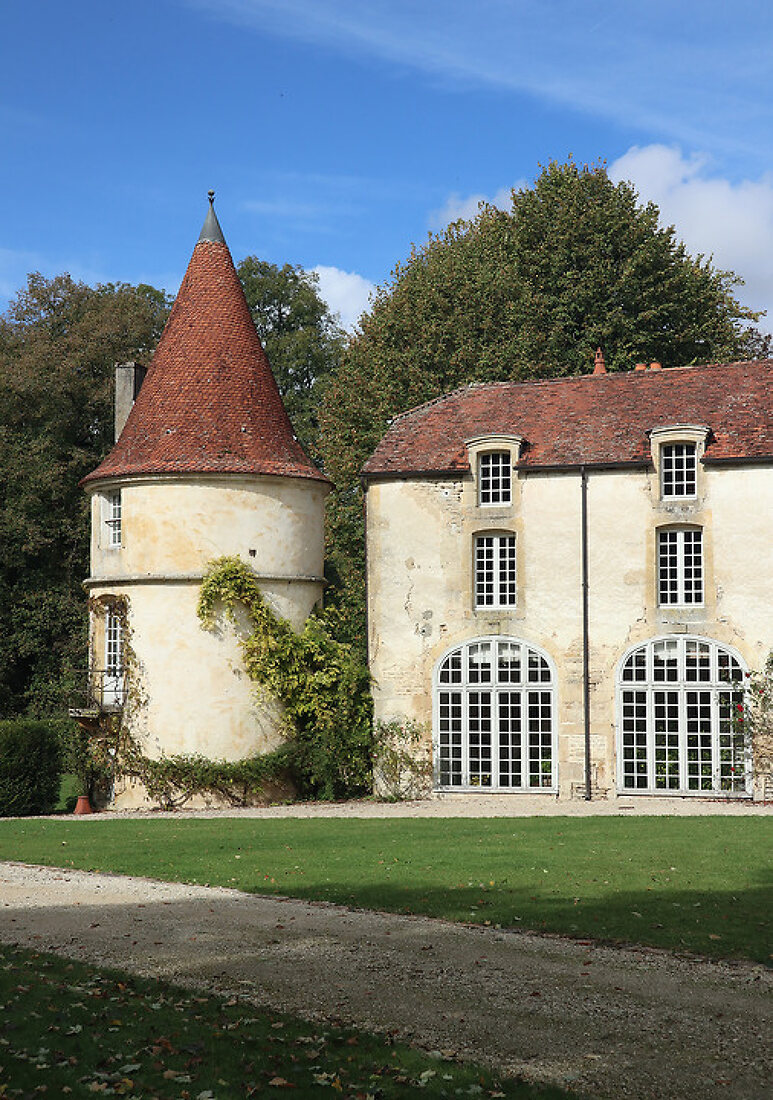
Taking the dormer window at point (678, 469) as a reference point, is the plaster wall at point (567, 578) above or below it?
below

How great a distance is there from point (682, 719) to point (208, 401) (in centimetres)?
1324

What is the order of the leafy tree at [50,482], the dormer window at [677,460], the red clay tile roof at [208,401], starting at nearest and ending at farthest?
the dormer window at [677,460] < the red clay tile roof at [208,401] < the leafy tree at [50,482]

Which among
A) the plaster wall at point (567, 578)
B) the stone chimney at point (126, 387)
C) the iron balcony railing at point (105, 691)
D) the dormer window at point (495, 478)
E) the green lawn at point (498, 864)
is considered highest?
the stone chimney at point (126, 387)

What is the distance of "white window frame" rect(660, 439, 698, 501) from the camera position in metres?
26.3

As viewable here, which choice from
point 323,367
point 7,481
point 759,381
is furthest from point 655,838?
point 323,367

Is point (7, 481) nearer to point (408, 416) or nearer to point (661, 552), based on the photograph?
point (408, 416)

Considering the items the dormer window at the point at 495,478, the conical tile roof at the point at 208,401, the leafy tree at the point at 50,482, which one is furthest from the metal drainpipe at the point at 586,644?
the leafy tree at the point at 50,482

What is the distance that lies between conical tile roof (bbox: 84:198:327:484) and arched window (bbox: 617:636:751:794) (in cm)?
922

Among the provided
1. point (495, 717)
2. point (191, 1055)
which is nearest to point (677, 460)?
point (495, 717)

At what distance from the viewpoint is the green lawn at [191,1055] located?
7450mm

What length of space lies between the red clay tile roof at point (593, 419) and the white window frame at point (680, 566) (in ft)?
5.71

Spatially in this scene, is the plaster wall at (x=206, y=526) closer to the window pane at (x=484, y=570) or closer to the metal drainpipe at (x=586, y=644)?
the window pane at (x=484, y=570)

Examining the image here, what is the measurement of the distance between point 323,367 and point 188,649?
2555cm

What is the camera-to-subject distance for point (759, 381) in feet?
89.7
